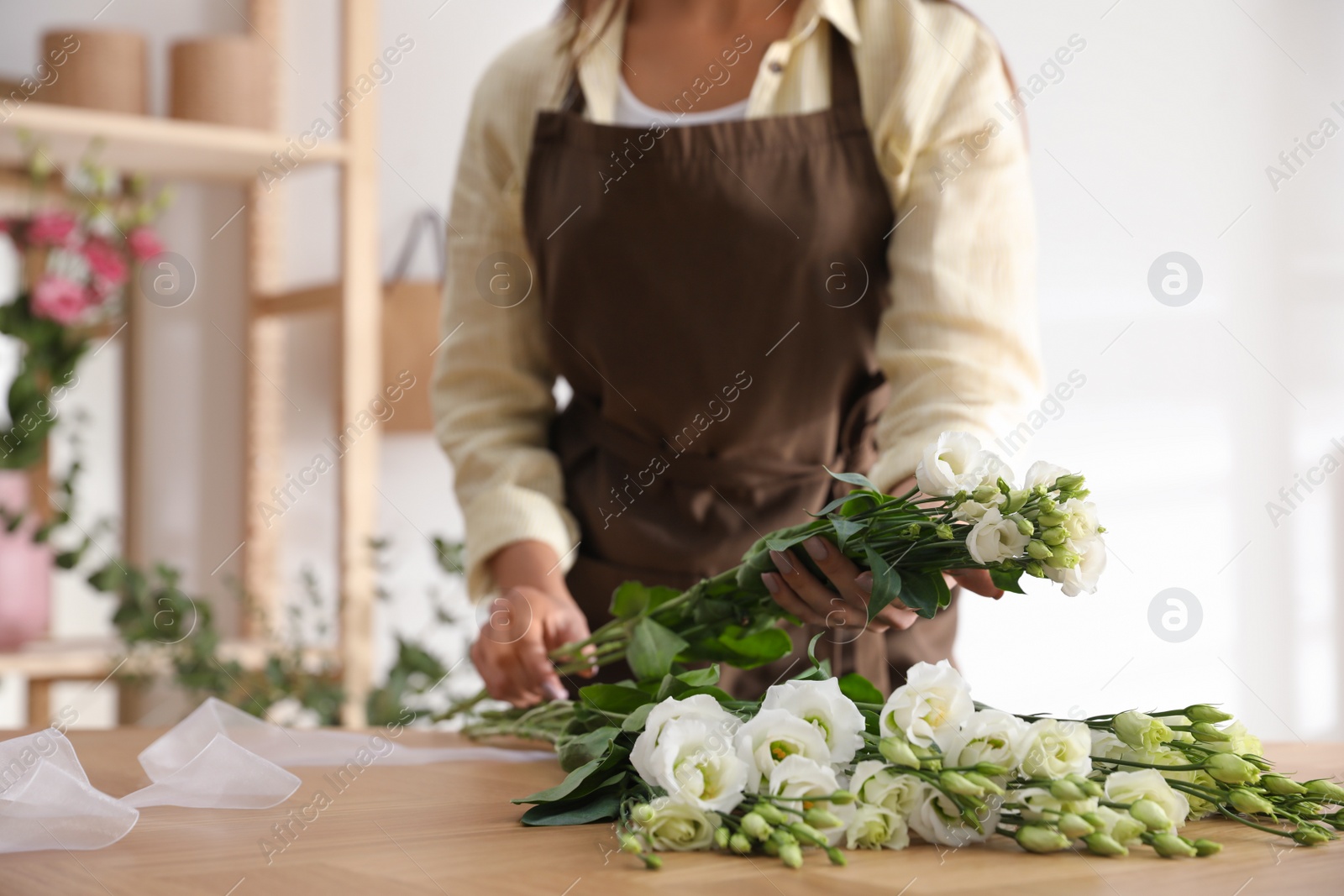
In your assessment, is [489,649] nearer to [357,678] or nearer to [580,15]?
[580,15]

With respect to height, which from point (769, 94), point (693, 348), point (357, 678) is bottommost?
point (357, 678)

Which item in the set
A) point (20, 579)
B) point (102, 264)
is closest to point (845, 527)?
point (102, 264)

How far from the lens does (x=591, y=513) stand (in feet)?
3.64

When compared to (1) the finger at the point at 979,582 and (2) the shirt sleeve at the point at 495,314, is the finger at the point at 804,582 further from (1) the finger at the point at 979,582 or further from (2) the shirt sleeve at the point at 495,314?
(2) the shirt sleeve at the point at 495,314

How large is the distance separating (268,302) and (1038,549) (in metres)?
2.01

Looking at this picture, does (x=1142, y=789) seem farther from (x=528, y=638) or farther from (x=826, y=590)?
(x=528, y=638)

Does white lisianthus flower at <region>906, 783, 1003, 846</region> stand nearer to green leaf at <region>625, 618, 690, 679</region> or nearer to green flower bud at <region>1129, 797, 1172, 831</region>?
green flower bud at <region>1129, 797, 1172, 831</region>

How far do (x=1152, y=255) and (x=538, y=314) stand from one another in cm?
157

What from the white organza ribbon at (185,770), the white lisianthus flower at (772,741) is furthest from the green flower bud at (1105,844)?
the white organza ribbon at (185,770)

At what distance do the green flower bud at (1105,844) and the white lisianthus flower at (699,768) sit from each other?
13 cm

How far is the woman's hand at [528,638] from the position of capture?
0.92m

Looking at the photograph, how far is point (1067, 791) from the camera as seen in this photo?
1.55 ft

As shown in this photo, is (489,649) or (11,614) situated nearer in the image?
(489,649)

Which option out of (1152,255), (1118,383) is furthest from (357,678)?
(1152,255)
